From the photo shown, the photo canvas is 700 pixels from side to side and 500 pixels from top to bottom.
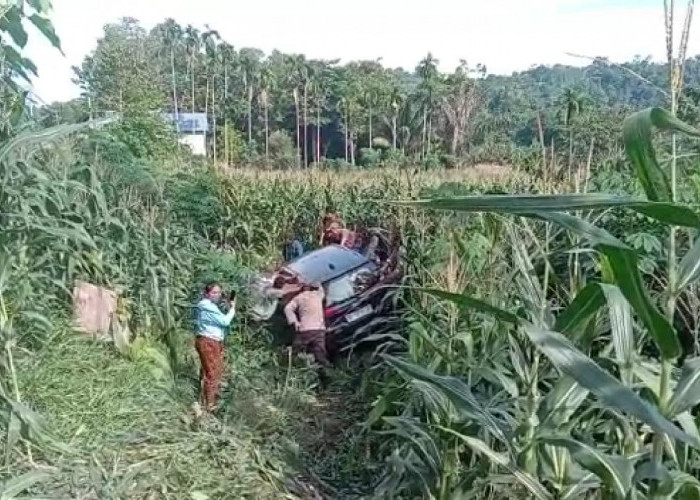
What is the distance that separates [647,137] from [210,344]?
12.6 ft

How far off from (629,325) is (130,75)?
1699cm

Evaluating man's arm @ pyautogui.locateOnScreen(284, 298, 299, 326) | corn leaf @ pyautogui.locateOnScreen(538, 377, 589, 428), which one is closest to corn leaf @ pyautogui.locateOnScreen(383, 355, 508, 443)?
corn leaf @ pyautogui.locateOnScreen(538, 377, 589, 428)

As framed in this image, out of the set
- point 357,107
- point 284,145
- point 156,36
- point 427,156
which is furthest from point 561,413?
point 156,36

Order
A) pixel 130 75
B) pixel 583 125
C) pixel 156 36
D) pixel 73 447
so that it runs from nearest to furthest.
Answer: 1. pixel 73 447
2. pixel 583 125
3. pixel 130 75
4. pixel 156 36

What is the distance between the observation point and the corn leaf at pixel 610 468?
1240mm

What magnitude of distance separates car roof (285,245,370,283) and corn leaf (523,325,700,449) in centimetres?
440

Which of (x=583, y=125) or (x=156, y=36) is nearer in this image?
(x=583, y=125)

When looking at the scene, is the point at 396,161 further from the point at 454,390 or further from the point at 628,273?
the point at 628,273

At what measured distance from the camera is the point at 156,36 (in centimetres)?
3194

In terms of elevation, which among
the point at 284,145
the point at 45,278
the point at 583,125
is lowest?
the point at 284,145

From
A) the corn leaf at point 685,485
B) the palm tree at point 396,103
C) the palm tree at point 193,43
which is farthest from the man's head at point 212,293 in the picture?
the palm tree at point 193,43

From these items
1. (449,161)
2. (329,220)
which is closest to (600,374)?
(329,220)

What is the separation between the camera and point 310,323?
5.21 metres

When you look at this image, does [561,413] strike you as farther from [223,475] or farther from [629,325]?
[223,475]
